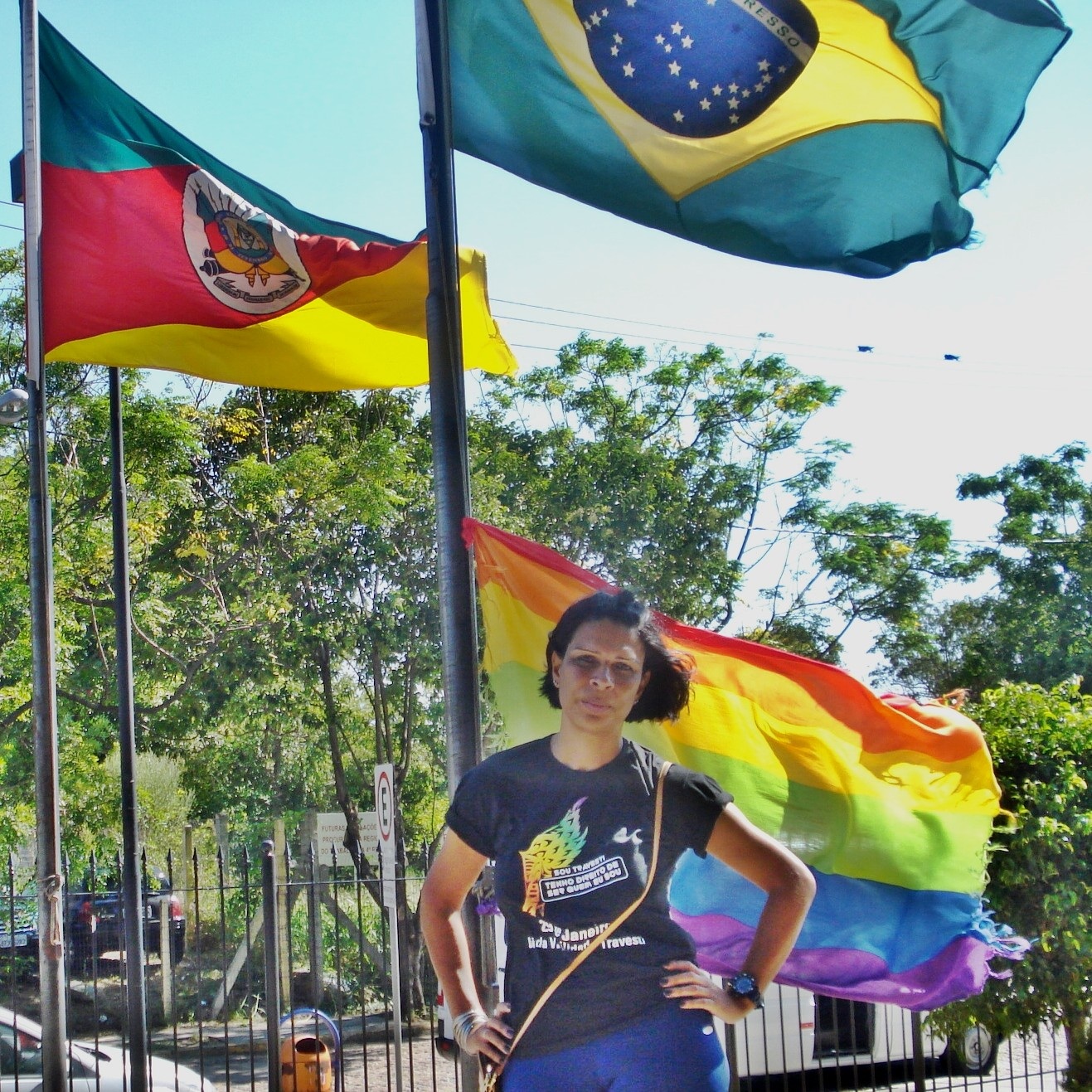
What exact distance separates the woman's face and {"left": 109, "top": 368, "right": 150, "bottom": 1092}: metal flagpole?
475 cm

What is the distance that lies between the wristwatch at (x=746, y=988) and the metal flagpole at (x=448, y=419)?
3.21ft

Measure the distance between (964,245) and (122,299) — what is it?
4.09 metres

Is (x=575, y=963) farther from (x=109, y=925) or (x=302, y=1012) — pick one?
(x=109, y=925)

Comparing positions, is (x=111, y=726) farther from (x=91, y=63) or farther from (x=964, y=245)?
(x=964, y=245)

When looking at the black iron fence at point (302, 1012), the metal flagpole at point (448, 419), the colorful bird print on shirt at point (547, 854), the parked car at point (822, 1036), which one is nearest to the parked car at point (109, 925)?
the black iron fence at point (302, 1012)

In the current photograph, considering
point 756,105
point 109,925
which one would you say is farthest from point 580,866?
point 109,925

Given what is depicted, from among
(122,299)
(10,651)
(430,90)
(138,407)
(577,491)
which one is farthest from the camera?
(577,491)

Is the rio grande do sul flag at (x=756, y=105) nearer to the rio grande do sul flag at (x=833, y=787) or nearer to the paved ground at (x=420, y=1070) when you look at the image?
the rio grande do sul flag at (x=833, y=787)

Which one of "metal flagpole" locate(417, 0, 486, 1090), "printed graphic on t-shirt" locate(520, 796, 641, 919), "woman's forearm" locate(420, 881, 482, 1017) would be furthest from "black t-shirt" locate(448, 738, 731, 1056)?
"metal flagpole" locate(417, 0, 486, 1090)

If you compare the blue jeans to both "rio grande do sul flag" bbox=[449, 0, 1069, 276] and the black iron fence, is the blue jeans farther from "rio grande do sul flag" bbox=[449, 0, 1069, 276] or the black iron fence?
the black iron fence

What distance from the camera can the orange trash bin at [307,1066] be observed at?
25.7 ft

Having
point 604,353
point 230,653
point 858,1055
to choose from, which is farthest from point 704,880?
point 604,353

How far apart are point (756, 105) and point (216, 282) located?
2777 millimetres

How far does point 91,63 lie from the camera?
7.44 metres
